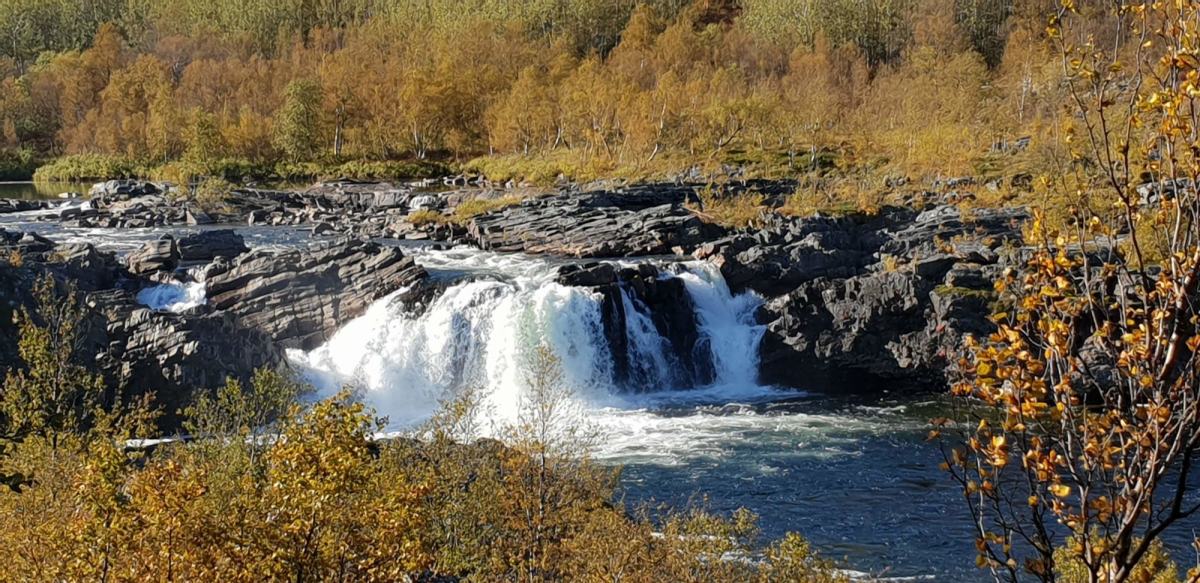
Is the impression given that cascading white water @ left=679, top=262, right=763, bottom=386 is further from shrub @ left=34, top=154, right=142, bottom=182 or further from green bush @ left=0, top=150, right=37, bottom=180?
green bush @ left=0, top=150, right=37, bottom=180

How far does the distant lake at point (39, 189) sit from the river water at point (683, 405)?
49.9 meters

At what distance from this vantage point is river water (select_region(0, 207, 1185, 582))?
2391 centimetres

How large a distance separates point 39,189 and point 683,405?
7395 cm

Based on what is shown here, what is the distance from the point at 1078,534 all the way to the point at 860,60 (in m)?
119

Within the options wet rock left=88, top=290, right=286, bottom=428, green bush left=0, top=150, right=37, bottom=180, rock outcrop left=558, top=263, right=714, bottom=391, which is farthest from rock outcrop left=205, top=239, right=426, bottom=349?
green bush left=0, top=150, right=37, bottom=180

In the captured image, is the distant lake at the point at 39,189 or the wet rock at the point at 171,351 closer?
the wet rock at the point at 171,351

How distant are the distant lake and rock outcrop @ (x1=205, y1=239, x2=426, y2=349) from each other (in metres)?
48.3

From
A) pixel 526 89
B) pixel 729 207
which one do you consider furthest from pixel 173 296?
pixel 526 89

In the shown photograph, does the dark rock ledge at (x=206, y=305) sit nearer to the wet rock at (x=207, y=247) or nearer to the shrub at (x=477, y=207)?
the wet rock at (x=207, y=247)

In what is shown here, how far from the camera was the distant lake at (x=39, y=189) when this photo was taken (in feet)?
257

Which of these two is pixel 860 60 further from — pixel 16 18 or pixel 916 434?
pixel 16 18

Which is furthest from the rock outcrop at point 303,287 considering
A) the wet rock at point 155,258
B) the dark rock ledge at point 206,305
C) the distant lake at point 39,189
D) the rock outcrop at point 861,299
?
the distant lake at point 39,189

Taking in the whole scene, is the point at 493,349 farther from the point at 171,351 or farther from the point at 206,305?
the point at 206,305

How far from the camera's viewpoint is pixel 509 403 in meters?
35.2
